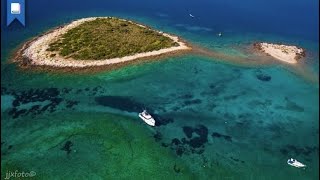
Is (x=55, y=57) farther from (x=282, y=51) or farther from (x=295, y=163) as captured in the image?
(x=282, y=51)

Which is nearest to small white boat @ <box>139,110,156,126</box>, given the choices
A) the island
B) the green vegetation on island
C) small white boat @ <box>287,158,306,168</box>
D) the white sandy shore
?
the white sandy shore

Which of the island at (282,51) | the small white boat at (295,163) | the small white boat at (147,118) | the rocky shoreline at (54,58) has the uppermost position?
the island at (282,51)

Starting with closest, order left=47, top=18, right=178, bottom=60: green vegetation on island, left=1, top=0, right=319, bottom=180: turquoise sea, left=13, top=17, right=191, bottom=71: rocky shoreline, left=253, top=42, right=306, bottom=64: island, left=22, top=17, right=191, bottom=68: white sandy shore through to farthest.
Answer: left=1, top=0, right=319, bottom=180: turquoise sea, left=13, top=17, right=191, bottom=71: rocky shoreline, left=22, top=17, right=191, bottom=68: white sandy shore, left=47, top=18, right=178, bottom=60: green vegetation on island, left=253, top=42, right=306, bottom=64: island

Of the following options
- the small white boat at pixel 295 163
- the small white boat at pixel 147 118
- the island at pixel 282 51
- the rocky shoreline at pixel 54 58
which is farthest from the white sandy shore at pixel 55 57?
the small white boat at pixel 295 163

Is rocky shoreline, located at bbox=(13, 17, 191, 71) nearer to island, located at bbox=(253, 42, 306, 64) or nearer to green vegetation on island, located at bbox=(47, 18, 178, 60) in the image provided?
green vegetation on island, located at bbox=(47, 18, 178, 60)

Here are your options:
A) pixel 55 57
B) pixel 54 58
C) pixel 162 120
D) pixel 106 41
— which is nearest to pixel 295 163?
pixel 162 120

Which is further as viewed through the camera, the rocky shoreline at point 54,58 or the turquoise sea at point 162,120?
the rocky shoreline at point 54,58

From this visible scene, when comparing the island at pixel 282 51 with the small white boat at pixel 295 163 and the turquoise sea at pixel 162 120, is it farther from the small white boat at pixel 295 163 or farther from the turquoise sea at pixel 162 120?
the small white boat at pixel 295 163

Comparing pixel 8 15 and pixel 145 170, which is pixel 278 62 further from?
pixel 8 15
